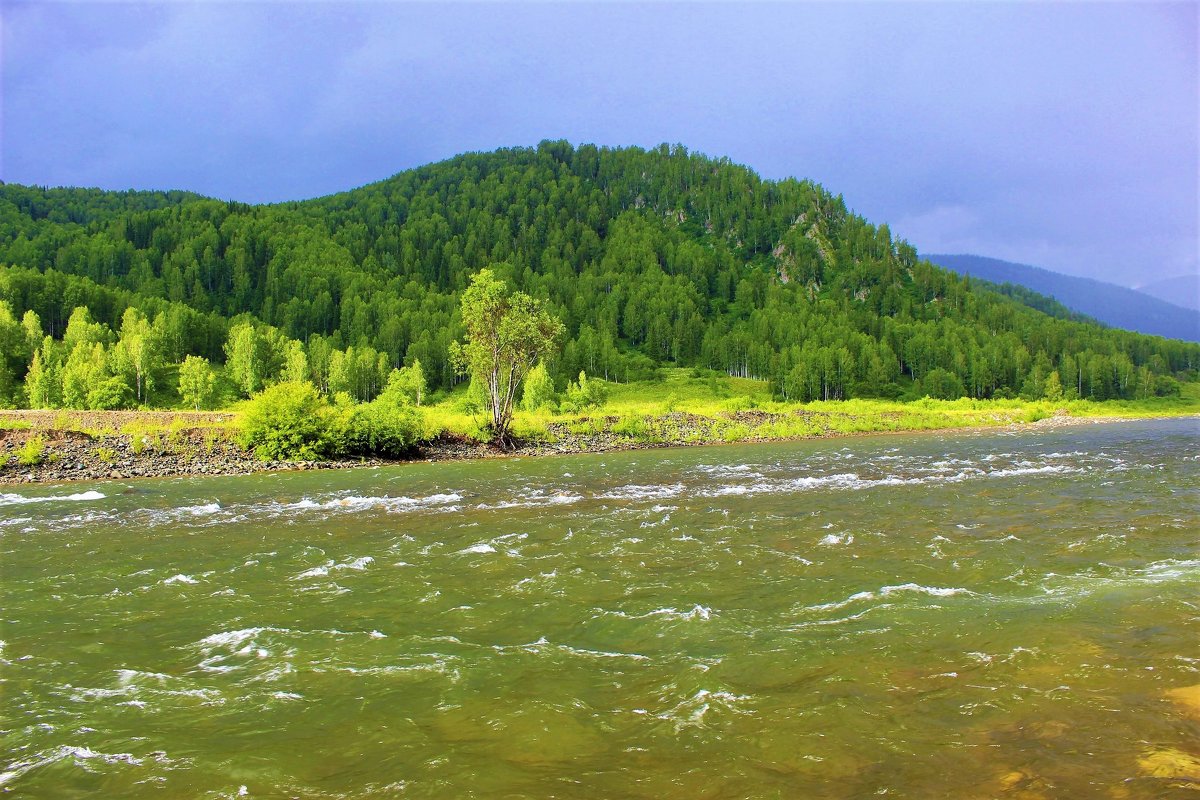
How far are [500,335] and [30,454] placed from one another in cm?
3021

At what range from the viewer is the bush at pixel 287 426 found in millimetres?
42844

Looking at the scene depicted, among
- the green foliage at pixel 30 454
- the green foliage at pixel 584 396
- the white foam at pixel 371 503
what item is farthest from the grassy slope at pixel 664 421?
the white foam at pixel 371 503

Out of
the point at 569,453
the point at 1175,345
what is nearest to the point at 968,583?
the point at 569,453

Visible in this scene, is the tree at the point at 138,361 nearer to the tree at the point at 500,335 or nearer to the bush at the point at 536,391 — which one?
the bush at the point at 536,391

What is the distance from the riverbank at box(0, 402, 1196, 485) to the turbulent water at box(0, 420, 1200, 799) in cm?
2030

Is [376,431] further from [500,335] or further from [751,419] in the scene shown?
[751,419]

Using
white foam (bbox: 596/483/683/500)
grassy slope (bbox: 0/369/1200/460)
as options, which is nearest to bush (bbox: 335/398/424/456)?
grassy slope (bbox: 0/369/1200/460)

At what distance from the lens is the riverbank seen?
3781 centimetres

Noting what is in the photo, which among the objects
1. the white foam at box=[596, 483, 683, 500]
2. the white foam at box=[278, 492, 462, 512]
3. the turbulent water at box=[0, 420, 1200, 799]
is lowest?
the white foam at box=[278, 492, 462, 512]

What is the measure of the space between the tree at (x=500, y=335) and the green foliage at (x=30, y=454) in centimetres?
2633

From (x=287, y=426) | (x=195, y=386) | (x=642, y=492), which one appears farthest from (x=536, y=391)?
(x=642, y=492)

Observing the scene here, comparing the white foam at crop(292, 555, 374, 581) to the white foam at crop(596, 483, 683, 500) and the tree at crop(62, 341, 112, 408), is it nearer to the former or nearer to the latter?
the white foam at crop(596, 483, 683, 500)

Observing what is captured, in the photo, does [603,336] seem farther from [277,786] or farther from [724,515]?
[277,786]

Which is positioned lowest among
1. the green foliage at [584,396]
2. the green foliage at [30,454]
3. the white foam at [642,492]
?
the white foam at [642,492]
